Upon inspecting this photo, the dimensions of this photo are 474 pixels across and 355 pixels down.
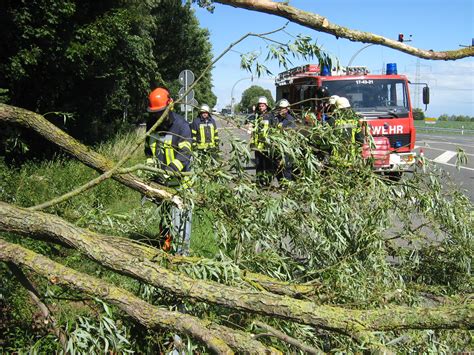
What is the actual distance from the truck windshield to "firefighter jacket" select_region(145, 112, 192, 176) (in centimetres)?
730

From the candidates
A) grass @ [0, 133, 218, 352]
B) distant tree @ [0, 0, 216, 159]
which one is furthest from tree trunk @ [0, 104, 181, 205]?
distant tree @ [0, 0, 216, 159]

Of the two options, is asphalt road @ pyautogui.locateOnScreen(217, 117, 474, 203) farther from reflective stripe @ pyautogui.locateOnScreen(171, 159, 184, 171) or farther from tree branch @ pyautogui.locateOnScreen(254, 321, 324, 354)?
tree branch @ pyautogui.locateOnScreen(254, 321, 324, 354)

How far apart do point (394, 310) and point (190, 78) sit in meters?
11.1

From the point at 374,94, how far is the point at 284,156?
28.4ft

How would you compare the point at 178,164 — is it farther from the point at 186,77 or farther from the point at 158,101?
the point at 186,77

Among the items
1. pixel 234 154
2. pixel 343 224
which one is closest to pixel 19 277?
pixel 234 154

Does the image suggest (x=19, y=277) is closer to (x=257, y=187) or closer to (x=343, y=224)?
(x=257, y=187)

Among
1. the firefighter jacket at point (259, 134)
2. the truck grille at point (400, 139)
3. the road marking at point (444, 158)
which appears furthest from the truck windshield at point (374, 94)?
the firefighter jacket at point (259, 134)

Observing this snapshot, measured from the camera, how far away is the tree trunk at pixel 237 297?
264 centimetres

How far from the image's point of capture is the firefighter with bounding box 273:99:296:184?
4.50 m

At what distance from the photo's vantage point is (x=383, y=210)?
456cm

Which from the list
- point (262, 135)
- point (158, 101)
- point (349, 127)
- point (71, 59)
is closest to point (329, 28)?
point (262, 135)

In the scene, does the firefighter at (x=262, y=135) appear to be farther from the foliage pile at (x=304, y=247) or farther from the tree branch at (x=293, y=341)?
the tree branch at (x=293, y=341)

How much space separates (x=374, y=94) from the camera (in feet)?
40.8
